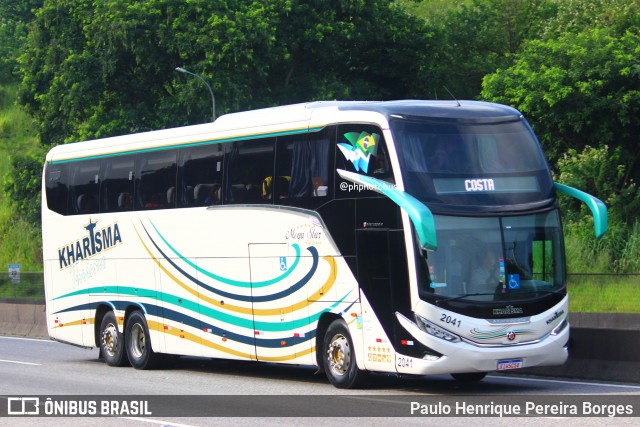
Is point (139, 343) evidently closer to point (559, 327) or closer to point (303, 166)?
Result: point (303, 166)

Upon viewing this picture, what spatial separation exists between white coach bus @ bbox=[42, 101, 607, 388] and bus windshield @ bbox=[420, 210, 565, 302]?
0.02 meters

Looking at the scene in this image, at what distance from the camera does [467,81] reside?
53625 millimetres

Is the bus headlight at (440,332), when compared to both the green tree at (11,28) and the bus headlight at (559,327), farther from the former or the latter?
the green tree at (11,28)

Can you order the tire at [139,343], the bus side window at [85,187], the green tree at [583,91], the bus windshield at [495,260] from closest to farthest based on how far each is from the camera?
the bus windshield at [495,260], the tire at [139,343], the bus side window at [85,187], the green tree at [583,91]

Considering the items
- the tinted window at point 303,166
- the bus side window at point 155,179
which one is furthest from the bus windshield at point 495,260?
the bus side window at point 155,179

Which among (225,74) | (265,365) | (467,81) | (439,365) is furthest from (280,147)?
(467,81)

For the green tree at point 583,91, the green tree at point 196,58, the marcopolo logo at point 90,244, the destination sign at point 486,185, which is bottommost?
the marcopolo logo at point 90,244

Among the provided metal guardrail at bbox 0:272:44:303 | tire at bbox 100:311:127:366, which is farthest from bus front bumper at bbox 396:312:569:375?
metal guardrail at bbox 0:272:44:303

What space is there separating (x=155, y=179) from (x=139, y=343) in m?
3.37

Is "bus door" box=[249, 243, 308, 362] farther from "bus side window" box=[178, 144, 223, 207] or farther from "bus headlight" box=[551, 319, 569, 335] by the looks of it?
"bus headlight" box=[551, 319, 569, 335]

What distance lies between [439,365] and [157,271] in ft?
25.6

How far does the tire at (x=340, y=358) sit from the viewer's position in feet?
51.9

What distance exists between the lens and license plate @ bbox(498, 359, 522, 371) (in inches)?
576

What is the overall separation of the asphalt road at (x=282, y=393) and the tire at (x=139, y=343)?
0.27 metres
